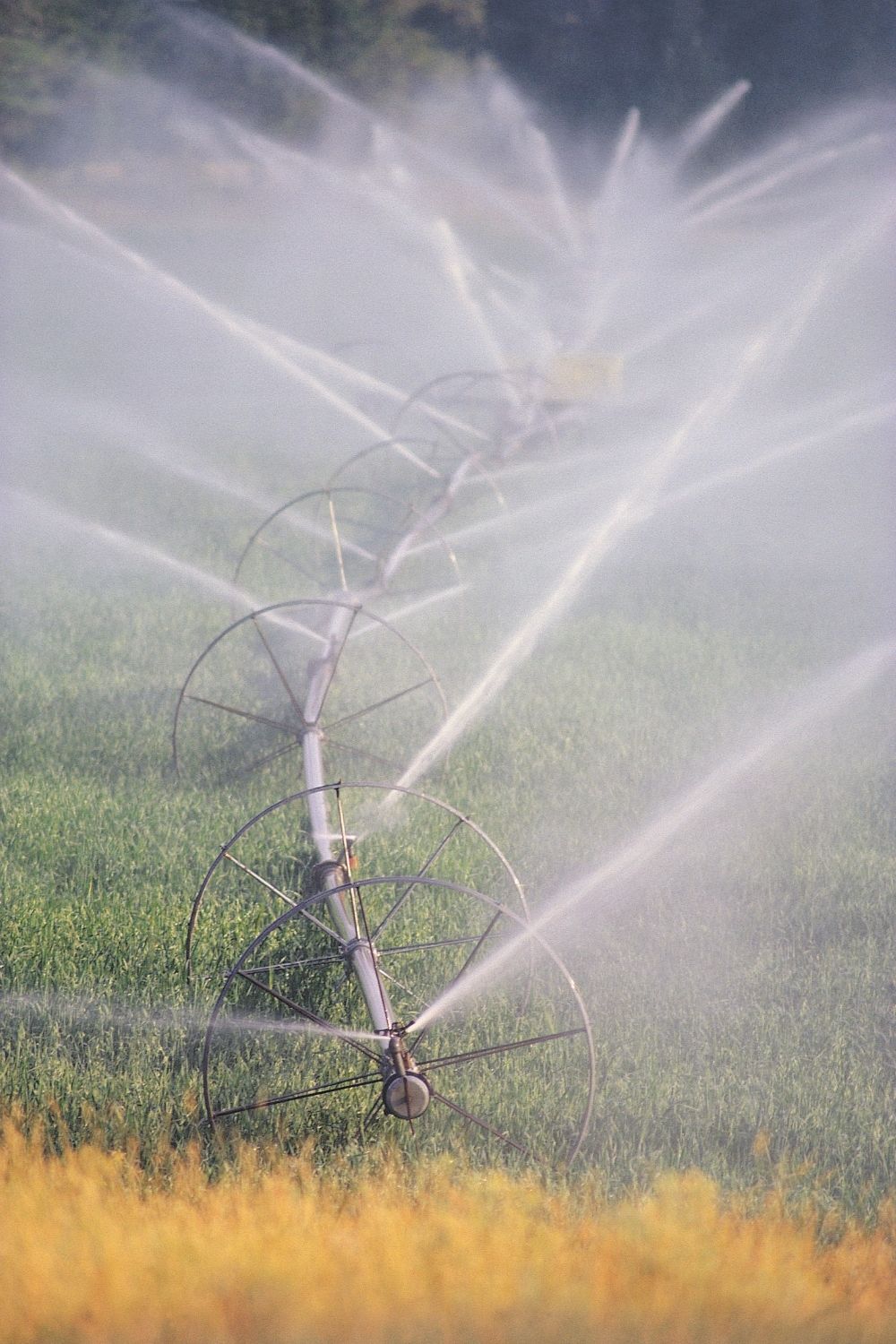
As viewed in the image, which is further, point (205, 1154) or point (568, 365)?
point (568, 365)

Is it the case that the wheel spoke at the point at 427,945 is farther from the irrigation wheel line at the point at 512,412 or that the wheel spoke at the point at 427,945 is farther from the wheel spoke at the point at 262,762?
the irrigation wheel line at the point at 512,412

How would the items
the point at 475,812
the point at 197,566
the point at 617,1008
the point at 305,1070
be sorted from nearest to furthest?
the point at 305,1070, the point at 617,1008, the point at 475,812, the point at 197,566

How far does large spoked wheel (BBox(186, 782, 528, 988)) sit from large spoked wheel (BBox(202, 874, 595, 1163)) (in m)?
0.11

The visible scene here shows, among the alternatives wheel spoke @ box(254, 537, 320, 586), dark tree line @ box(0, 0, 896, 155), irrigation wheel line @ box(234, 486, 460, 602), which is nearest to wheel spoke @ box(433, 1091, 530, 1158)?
wheel spoke @ box(254, 537, 320, 586)

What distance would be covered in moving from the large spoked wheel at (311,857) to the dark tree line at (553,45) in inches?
804

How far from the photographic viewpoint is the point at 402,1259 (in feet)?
8.66

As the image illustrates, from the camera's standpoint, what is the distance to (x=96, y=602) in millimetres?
6941

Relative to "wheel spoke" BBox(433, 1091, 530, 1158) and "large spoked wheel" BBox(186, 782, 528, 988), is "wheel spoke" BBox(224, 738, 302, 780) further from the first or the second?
"wheel spoke" BBox(433, 1091, 530, 1158)

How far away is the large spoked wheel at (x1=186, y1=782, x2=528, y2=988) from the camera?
399cm

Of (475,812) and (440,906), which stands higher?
(475,812)

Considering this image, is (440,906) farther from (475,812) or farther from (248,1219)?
(248,1219)

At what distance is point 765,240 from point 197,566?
15.7 meters

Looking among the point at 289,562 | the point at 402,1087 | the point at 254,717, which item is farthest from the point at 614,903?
the point at 289,562

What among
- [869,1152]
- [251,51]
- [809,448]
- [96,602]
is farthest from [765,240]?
[869,1152]
